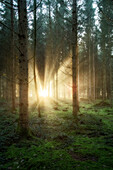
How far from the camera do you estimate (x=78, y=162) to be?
A: 2814mm

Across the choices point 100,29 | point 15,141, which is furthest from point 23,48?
point 100,29

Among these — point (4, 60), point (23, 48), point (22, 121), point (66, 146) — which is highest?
point (4, 60)

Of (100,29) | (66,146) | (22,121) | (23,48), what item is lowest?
Answer: (66,146)

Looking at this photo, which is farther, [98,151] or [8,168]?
[98,151]

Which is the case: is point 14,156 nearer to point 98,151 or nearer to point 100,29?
point 98,151

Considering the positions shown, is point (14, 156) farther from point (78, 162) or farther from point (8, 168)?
point (78, 162)

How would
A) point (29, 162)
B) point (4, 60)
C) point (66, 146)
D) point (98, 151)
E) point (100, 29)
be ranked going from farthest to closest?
1. point (4, 60)
2. point (100, 29)
3. point (66, 146)
4. point (98, 151)
5. point (29, 162)

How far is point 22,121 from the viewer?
4.50 metres

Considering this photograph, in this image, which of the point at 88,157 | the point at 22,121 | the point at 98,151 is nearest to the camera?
the point at 88,157

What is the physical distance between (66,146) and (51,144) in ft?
1.70

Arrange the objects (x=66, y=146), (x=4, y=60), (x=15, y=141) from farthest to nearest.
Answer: (x=4, y=60)
(x=15, y=141)
(x=66, y=146)

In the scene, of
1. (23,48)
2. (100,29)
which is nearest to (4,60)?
(100,29)

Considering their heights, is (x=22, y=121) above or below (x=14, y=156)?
above

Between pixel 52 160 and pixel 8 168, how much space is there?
3.40ft
